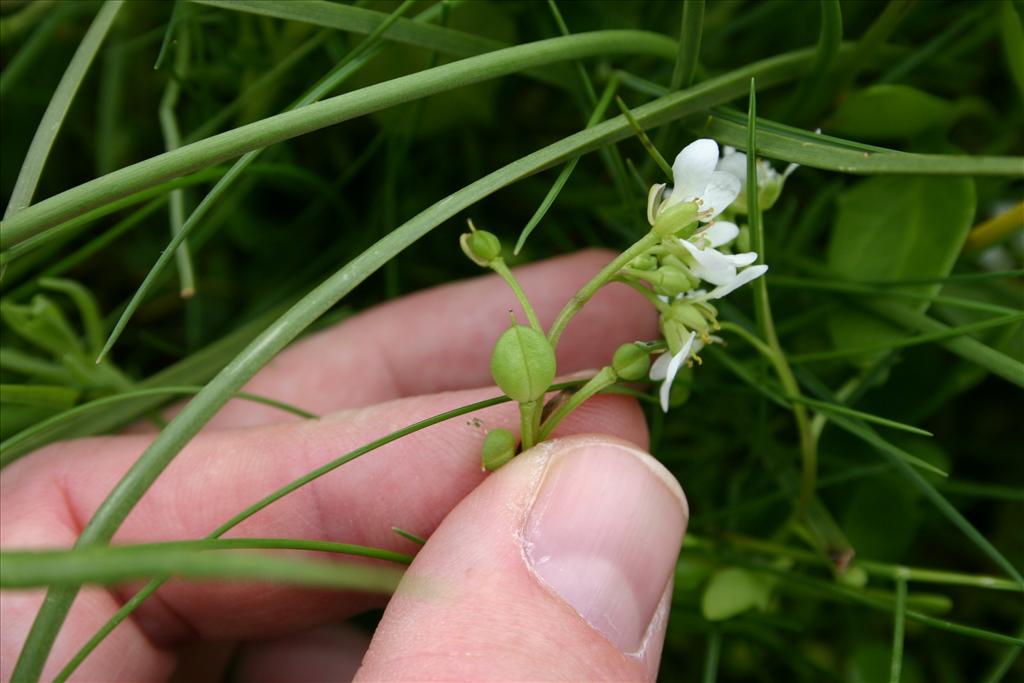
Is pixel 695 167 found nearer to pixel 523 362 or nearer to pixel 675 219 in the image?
pixel 675 219

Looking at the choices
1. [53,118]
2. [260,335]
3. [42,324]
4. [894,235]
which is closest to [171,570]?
[260,335]

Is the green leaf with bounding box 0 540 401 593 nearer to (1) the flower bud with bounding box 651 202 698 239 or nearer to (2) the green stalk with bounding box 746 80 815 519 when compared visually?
(1) the flower bud with bounding box 651 202 698 239

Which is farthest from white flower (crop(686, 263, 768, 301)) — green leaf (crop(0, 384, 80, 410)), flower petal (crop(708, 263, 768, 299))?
green leaf (crop(0, 384, 80, 410))

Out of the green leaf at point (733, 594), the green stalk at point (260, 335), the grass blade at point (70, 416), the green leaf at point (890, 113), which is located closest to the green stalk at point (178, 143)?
the grass blade at point (70, 416)

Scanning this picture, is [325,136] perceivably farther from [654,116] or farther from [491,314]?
[654,116]

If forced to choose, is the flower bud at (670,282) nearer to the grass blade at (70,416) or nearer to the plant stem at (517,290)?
the plant stem at (517,290)

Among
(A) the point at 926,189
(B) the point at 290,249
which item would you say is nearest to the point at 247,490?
(B) the point at 290,249
